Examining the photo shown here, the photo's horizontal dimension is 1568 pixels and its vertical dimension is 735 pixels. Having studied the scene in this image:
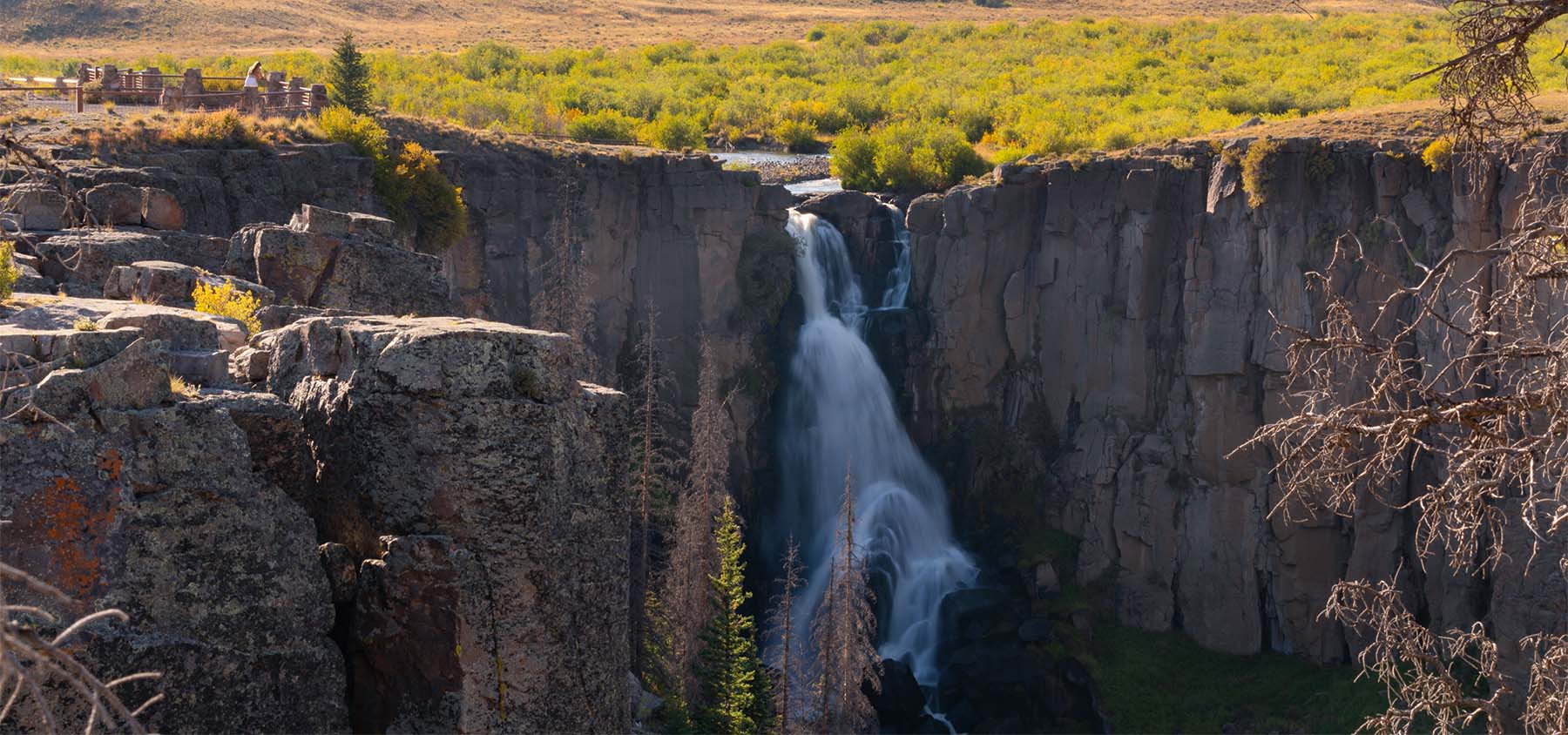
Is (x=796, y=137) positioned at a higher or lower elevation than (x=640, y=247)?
higher

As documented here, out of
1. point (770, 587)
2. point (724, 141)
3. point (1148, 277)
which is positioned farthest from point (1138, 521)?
point (724, 141)

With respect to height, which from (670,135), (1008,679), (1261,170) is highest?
(1261,170)

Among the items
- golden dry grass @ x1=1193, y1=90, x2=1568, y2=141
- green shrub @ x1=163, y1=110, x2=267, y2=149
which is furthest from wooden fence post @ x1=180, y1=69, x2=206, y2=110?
golden dry grass @ x1=1193, y1=90, x2=1568, y2=141

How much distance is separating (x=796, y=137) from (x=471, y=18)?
55.9 meters

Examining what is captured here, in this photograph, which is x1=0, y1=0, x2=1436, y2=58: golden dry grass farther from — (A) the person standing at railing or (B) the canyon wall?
(A) the person standing at railing

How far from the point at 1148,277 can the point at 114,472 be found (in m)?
35.3

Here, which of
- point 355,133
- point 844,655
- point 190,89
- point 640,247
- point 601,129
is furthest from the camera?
point 601,129

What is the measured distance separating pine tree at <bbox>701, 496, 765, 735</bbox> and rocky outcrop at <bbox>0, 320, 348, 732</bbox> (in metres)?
18.5

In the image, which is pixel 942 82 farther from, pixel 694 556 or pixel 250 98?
pixel 694 556

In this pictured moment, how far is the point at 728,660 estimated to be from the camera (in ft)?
106

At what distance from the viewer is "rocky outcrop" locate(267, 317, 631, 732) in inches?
516

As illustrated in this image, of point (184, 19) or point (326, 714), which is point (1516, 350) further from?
point (184, 19)

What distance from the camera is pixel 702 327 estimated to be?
4728 cm

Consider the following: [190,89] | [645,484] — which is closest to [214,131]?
[190,89]
